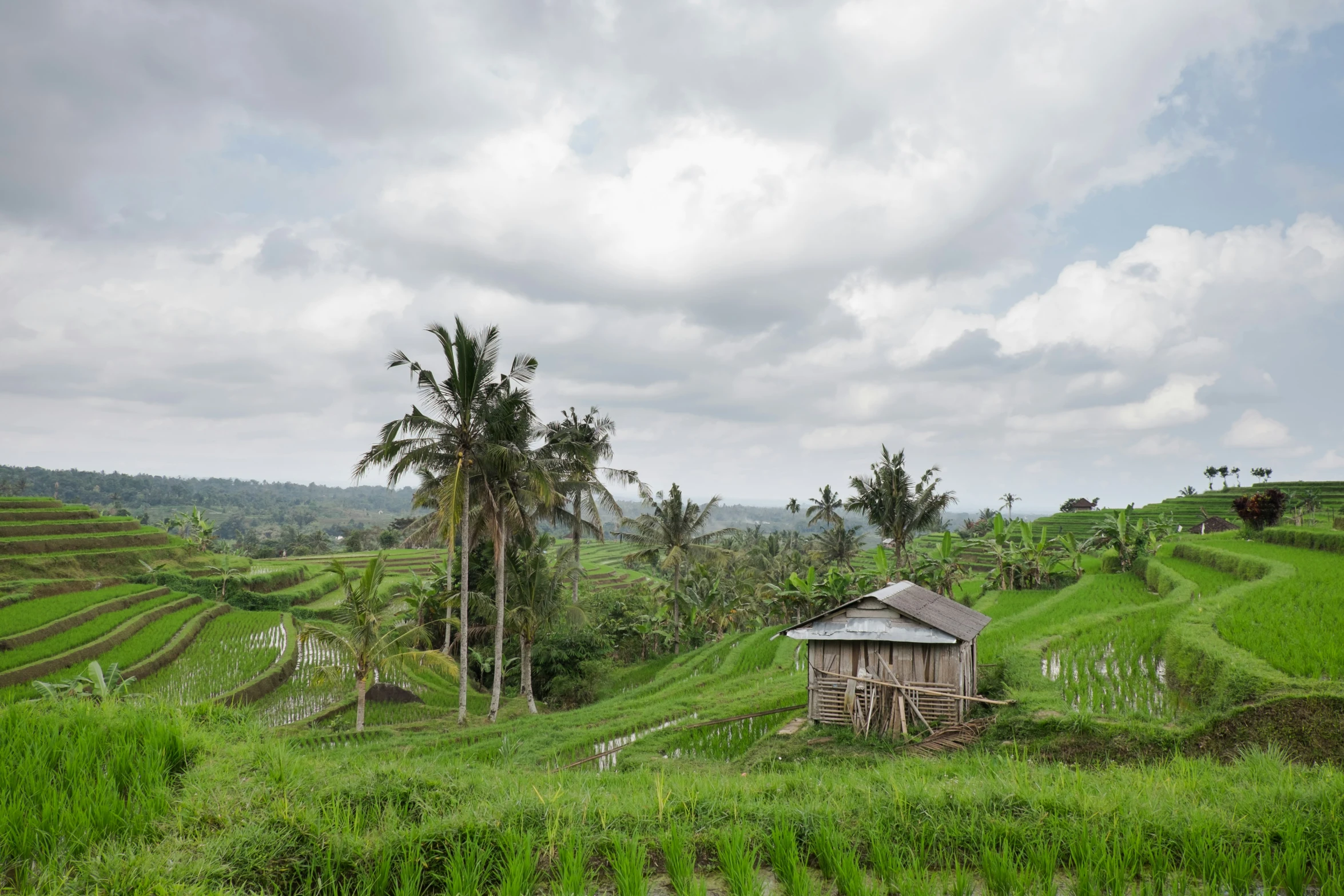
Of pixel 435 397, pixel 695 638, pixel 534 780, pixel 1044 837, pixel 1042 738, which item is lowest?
pixel 695 638

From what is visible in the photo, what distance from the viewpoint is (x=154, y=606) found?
30.2 meters

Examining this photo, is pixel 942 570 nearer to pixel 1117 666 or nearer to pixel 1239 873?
pixel 1117 666

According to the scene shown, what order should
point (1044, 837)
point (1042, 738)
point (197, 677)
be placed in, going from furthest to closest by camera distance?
point (197, 677), point (1042, 738), point (1044, 837)

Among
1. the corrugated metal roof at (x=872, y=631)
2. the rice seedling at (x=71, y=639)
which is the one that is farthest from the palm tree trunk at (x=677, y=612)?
the rice seedling at (x=71, y=639)

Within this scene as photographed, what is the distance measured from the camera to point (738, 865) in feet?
13.3

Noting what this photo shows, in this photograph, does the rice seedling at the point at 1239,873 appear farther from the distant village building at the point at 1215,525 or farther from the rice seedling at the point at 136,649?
the distant village building at the point at 1215,525

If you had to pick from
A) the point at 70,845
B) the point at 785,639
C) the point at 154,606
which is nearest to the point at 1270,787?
the point at 70,845

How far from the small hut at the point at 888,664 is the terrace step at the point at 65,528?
4511 centimetres

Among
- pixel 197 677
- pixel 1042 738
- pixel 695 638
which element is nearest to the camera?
pixel 1042 738

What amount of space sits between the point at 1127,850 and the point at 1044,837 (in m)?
0.53

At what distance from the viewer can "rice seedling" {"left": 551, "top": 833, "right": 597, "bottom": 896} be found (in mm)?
3826

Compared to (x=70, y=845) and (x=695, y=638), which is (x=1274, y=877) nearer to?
(x=70, y=845)

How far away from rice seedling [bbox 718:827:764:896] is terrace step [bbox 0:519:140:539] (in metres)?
47.9

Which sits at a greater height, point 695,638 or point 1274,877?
point 1274,877
